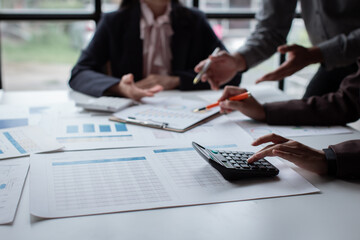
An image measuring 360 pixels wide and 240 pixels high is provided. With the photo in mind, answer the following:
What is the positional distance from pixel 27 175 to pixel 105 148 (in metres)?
0.22

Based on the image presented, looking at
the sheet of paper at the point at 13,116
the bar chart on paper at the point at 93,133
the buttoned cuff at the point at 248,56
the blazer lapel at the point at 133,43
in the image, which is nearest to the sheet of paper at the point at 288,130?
the bar chart on paper at the point at 93,133

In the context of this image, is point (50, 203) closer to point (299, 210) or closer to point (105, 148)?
point (105, 148)

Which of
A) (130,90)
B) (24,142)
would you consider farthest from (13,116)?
(130,90)

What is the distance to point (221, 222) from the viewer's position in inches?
27.3

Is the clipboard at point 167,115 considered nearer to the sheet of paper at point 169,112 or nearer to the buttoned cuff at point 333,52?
the sheet of paper at point 169,112

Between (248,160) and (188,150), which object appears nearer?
(248,160)

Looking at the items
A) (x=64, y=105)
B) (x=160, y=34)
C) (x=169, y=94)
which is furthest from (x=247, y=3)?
(x=64, y=105)

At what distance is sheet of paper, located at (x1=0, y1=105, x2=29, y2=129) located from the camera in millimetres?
1229

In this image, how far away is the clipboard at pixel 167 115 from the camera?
4.01 feet

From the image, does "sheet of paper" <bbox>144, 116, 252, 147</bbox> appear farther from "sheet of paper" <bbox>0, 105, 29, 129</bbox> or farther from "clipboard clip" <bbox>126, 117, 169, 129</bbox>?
"sheet of paper" <bbox>0, 105, 29, 129</bbox>

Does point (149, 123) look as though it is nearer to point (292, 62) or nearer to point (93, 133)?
point (93, 133)

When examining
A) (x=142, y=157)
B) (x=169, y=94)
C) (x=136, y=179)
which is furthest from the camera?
(x=169, y=94)

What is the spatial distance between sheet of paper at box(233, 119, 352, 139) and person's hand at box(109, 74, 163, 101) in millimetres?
418

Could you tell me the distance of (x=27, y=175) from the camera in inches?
34.0
